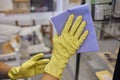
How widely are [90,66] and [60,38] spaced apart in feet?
1.33

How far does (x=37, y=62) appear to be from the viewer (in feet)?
2.66

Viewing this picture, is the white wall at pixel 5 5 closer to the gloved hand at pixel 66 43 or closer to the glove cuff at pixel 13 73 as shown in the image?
the glove cuff at pixel 13 73

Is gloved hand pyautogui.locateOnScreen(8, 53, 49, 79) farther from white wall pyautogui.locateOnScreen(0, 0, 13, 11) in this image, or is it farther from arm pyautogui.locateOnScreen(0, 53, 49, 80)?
white wall pyautogui.locateOnScreen(0, 0, 13, 11)

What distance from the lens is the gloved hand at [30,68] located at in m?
0.81

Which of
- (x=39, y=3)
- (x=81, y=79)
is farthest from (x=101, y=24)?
(x=39, y=3)

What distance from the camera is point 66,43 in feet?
2.04

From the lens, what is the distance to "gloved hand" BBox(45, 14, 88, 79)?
1.95 ft

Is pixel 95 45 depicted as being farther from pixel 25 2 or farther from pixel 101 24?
pixel 25 2

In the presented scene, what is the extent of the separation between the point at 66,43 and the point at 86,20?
0.12m

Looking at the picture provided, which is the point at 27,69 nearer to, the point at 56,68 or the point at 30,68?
the point at 30,68

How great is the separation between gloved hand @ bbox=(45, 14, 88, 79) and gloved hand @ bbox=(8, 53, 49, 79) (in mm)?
144

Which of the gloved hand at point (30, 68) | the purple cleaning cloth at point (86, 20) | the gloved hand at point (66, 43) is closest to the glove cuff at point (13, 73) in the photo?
the gloved hand at point (30, 68)

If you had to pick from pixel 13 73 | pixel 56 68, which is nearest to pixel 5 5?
pixel 13 73

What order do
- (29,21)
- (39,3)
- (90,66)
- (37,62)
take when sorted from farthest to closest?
(29,21) < (39,3) < (90,66) < (37,62)
